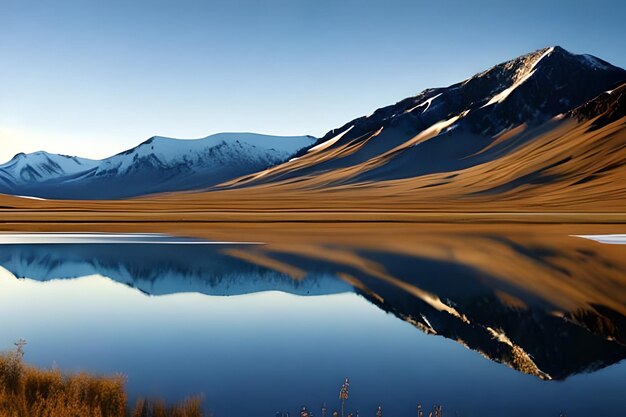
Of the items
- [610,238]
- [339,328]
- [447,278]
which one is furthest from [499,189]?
[339,328]

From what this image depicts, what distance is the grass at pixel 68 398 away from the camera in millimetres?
7711

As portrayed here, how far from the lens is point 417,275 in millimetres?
25188

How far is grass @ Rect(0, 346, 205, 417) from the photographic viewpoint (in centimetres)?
771

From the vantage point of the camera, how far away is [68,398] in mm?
8250

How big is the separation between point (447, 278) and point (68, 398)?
18418 mm

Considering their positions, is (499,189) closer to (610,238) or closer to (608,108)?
(608,108)

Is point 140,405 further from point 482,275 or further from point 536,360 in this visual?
point 482,275

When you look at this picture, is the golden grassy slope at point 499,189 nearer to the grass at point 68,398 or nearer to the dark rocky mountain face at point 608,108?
the dark rocky mountain face at point 608,108

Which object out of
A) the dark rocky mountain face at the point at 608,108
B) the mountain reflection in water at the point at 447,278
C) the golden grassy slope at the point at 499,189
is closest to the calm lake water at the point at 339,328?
the mountain reflection in water at the point at 447,278

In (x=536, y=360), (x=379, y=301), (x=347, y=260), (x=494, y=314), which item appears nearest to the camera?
(x=536, y=360)

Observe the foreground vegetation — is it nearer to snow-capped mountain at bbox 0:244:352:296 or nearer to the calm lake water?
the calm lake water

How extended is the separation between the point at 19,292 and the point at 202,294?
6947 millimetres

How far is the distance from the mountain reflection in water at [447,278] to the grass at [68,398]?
7.17 m

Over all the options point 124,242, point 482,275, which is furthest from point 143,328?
point 124,242
